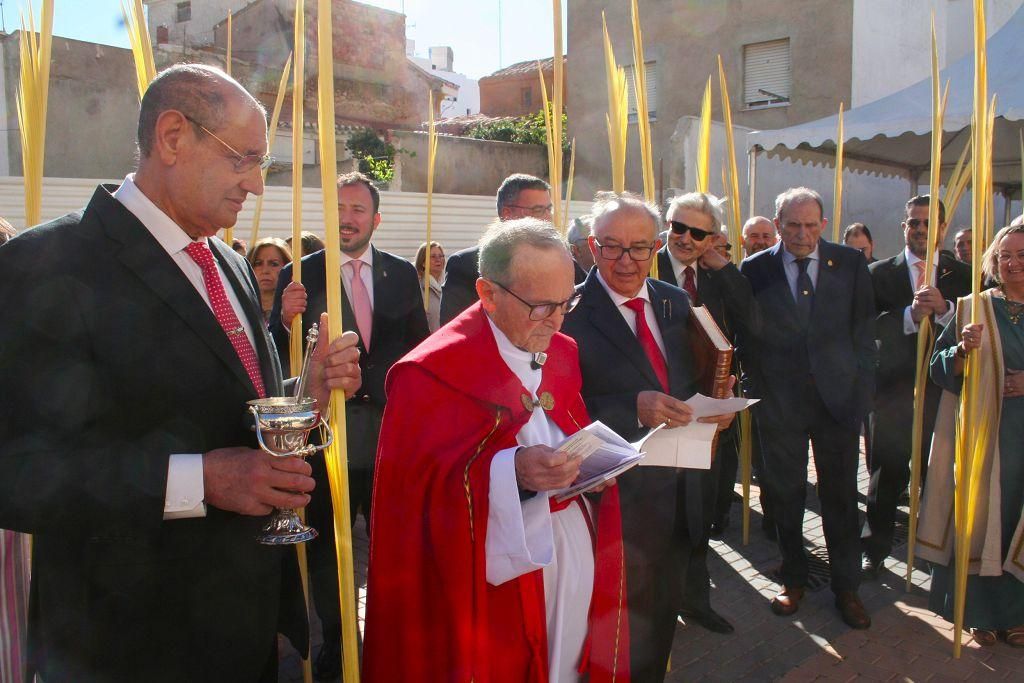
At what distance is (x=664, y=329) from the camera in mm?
3143

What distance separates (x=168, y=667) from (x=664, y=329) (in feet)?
6.68

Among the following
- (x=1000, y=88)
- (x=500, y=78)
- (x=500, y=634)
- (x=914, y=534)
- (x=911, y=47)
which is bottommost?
(x=914, y=534)

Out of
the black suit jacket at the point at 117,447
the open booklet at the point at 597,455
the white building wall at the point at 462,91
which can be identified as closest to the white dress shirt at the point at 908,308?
the open booklet at the point at 597,455

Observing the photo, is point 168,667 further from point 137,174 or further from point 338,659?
point 338,659

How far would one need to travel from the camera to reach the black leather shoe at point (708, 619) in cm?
403

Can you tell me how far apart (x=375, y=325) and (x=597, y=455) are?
6.15 ft

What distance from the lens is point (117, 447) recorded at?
1.59 metres

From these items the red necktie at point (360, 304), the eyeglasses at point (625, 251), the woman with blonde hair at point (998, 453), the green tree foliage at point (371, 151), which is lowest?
the woman with blonde hair at point (998, 453)

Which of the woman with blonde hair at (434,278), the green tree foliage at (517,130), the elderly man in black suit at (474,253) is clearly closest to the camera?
the elderly man in black suit at (474,253)

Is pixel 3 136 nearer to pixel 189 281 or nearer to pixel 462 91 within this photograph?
pixel 189 281

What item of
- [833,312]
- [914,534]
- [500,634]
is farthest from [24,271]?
[914,534]

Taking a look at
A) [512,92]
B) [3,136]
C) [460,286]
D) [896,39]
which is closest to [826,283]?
[460,286]

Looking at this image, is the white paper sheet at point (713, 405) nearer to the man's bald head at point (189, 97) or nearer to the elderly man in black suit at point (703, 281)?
the elderly man in black suit at point (703, 281)

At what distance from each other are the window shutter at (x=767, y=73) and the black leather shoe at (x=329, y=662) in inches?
656
